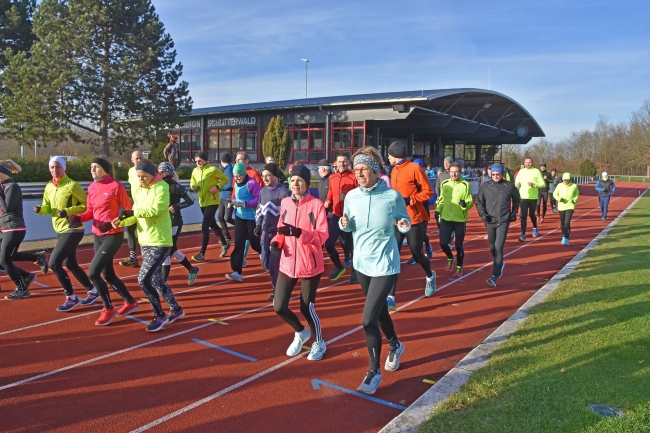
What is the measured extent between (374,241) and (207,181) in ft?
18.3

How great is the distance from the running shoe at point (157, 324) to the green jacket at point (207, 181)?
3640 mm

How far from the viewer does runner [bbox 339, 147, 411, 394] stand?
4.12m

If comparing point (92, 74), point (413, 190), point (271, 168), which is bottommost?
point (413, 190)

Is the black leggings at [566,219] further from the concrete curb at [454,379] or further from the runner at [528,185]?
the concrete curb at [454,379]

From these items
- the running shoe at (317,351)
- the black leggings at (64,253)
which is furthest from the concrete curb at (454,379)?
the black leggings at (64,253)

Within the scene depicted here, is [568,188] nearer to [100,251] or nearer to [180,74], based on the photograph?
[100,251]

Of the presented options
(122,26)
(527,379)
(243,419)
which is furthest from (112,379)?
(122,26)

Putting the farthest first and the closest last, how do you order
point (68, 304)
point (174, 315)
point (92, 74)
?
point (92, 74)
point (68, 304)
point (174, 315)

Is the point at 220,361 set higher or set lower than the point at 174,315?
lower

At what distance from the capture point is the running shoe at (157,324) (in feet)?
18.5

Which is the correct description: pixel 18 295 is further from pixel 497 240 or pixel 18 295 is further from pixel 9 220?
pixel 497 240

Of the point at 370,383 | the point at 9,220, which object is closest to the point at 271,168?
the point at 370,383

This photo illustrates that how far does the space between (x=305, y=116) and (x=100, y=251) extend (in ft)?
91.2

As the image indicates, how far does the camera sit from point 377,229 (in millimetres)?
4211
